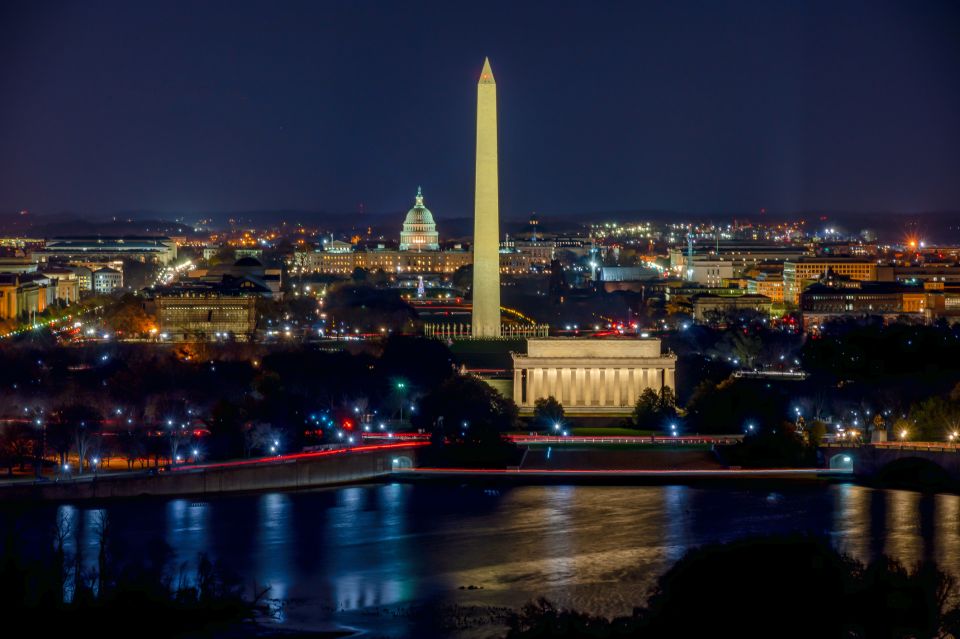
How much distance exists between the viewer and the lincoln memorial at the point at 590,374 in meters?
47.2

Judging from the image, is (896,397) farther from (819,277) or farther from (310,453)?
(819,277)

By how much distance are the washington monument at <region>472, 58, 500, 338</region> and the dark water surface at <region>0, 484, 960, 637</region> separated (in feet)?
45.0

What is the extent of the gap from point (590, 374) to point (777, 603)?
25.6 metres

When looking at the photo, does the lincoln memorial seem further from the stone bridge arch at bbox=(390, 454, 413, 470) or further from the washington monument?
the stone bridge arch at bbox=(390, 454, 413, 470)

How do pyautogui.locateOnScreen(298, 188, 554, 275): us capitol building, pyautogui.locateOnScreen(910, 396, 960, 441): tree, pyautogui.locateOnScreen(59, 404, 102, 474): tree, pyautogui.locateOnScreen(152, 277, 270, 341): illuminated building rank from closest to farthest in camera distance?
1. pyautogui.locateOnScreen(59, 404, 102, 474): tree
2. pyautogui.locateOnScreen(910, 396, 960, 441): tree
3. pyautogui.locateOnScreen(152, 277, 270, 341): illuminated building
4. pyautogui.locateOnScreen(298, 188, 554, 275): us capitol building

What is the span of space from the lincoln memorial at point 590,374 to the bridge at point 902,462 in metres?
10.4

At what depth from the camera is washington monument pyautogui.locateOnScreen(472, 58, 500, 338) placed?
47.2 meters

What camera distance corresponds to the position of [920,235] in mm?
168000

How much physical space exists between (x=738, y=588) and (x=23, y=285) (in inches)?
2228

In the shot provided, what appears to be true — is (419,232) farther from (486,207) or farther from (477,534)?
(477,534)

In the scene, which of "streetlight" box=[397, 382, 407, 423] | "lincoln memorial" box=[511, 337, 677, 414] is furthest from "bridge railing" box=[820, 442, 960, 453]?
"streetlight" box=[397, 382, 407, 423]

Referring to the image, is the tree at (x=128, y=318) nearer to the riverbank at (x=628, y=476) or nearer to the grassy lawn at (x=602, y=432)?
the grassy lawn at (x=602, y=432)

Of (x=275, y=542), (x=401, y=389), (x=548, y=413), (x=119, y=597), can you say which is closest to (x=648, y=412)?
(x=548, y=413)

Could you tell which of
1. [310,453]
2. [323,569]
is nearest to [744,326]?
[310,453]
